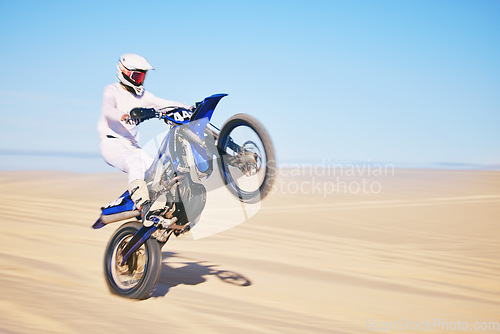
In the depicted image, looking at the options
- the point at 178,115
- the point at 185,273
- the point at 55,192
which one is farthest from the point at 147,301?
the point at 55,192

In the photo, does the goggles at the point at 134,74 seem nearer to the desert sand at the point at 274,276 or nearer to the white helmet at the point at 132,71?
the white helmet at the point at 132,71

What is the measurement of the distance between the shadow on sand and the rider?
58.5 inches

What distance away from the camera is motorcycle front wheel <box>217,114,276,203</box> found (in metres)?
5.05

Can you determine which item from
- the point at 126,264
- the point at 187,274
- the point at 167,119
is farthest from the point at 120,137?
the point at 187,274

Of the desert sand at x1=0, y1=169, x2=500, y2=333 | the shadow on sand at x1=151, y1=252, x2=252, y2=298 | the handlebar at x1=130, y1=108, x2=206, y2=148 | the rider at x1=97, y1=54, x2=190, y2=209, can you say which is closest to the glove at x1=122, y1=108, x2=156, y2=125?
the handlebar at x1=130, y1=108, x2=206, y2=148

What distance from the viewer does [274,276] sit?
278 inches

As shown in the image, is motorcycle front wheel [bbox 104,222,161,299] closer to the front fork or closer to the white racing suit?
the front fork

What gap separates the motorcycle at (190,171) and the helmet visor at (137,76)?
1.99 feet

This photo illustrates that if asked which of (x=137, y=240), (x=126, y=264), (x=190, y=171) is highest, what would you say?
(x=190, y=171)

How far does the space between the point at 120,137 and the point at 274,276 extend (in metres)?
3.20

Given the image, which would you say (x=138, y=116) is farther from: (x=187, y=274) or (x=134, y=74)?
(x=187, y=274)

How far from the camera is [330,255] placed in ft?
29.9

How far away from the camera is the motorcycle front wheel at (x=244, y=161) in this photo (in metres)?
5.05

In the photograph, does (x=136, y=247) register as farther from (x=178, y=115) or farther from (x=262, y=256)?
(x=262, y=256)
